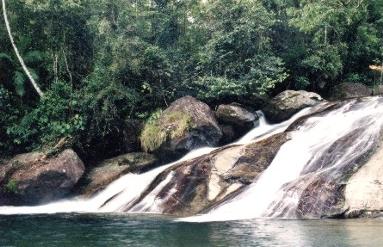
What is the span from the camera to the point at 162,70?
27.0m

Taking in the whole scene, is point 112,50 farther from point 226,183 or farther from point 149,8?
point 226,183

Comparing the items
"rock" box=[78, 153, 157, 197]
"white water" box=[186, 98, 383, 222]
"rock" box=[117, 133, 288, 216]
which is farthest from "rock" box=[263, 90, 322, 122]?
"rock" box=[78, 153, 157, 197]

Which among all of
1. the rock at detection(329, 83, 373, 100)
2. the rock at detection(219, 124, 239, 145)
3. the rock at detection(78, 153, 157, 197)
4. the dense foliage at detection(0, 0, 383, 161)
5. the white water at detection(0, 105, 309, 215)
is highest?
the dense foliage at detection(0, 0, 383, 161)

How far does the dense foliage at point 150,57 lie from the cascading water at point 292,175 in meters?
4.35

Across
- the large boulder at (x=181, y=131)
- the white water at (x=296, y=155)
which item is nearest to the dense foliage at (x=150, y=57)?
the large boulder at (x=181, y=131)

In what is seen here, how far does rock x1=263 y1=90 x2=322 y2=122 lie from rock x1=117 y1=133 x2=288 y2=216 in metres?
4.84

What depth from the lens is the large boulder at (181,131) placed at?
2295 cm

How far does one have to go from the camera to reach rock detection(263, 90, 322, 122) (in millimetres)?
25281

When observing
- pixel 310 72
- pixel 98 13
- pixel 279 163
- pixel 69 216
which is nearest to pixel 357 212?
A: pixel 279 163

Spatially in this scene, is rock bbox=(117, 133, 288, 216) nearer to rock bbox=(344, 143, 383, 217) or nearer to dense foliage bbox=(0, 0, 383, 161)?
rock bbox=(344, 143, 383, 217)

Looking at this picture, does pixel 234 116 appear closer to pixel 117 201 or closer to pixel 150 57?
pixel 150 57

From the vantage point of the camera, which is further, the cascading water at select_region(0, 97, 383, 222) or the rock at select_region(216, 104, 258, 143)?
the rock at select_region(216, 104, 258, 143)

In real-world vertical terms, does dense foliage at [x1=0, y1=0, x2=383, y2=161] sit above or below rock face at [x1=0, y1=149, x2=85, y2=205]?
above

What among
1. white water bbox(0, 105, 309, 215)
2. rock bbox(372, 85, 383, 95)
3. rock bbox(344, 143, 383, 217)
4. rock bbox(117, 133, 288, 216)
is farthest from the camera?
rock bbox(372, 85, 383, 95)
